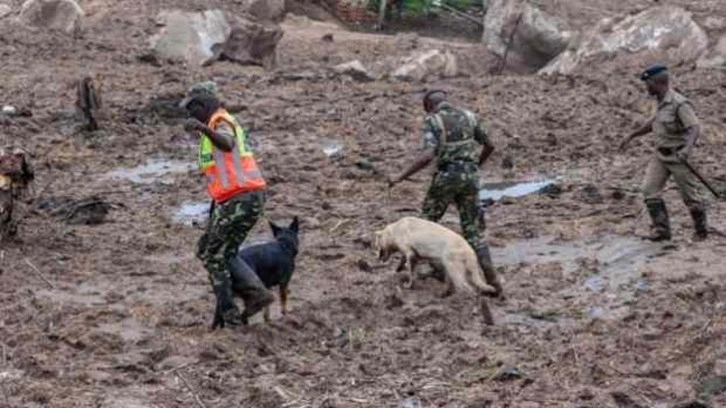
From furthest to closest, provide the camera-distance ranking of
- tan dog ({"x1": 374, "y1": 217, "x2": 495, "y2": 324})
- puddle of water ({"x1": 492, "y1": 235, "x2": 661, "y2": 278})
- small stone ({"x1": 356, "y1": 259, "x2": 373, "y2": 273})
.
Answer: small stone ({"x1": 356, "y1": 259, "x2": 373, "y2": 273}), puddle of water ({"x1": 492, "y1": 235, "x2": 661, "y2": 278}), tan dog ({"x1": 374, "y1": 217, "x2": 495, "y2": 324})

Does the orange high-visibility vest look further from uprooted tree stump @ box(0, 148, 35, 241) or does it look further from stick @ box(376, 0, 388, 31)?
stick @ box(376, 0, 388, 31)

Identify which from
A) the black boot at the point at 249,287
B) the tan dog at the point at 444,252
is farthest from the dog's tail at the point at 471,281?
the black boot at the point at 249,287

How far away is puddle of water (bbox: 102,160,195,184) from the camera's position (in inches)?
597

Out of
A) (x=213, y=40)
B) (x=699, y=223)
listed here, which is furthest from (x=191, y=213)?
(x=213, y=40)

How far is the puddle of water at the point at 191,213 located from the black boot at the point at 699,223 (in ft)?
14.9

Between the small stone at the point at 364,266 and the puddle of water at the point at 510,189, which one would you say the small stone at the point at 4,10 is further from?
the small stone at the point at 364,266

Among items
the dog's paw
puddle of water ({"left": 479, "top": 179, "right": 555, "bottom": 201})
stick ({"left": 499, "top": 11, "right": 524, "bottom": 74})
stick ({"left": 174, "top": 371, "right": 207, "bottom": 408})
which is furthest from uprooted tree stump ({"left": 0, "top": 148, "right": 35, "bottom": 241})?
stick ({"left": 499, "top": 11, "right": 524, "bottom": 74})

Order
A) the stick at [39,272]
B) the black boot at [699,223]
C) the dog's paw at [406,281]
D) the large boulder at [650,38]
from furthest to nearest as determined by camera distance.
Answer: the large boulder at [650,38], the black boot at [699,223], the stick at [39,272], the dog's paw at [406,281]

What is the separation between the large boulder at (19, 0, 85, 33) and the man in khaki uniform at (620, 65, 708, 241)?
15.6 m

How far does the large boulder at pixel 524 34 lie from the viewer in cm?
2498

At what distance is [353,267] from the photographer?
11.2 meters

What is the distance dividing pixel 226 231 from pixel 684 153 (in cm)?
428

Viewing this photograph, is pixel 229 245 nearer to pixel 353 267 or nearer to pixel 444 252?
pixel 444 252

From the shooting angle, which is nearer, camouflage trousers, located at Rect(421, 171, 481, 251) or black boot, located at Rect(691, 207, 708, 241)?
camouflage trousers, located at Rect(421, 171, 481, 251)
